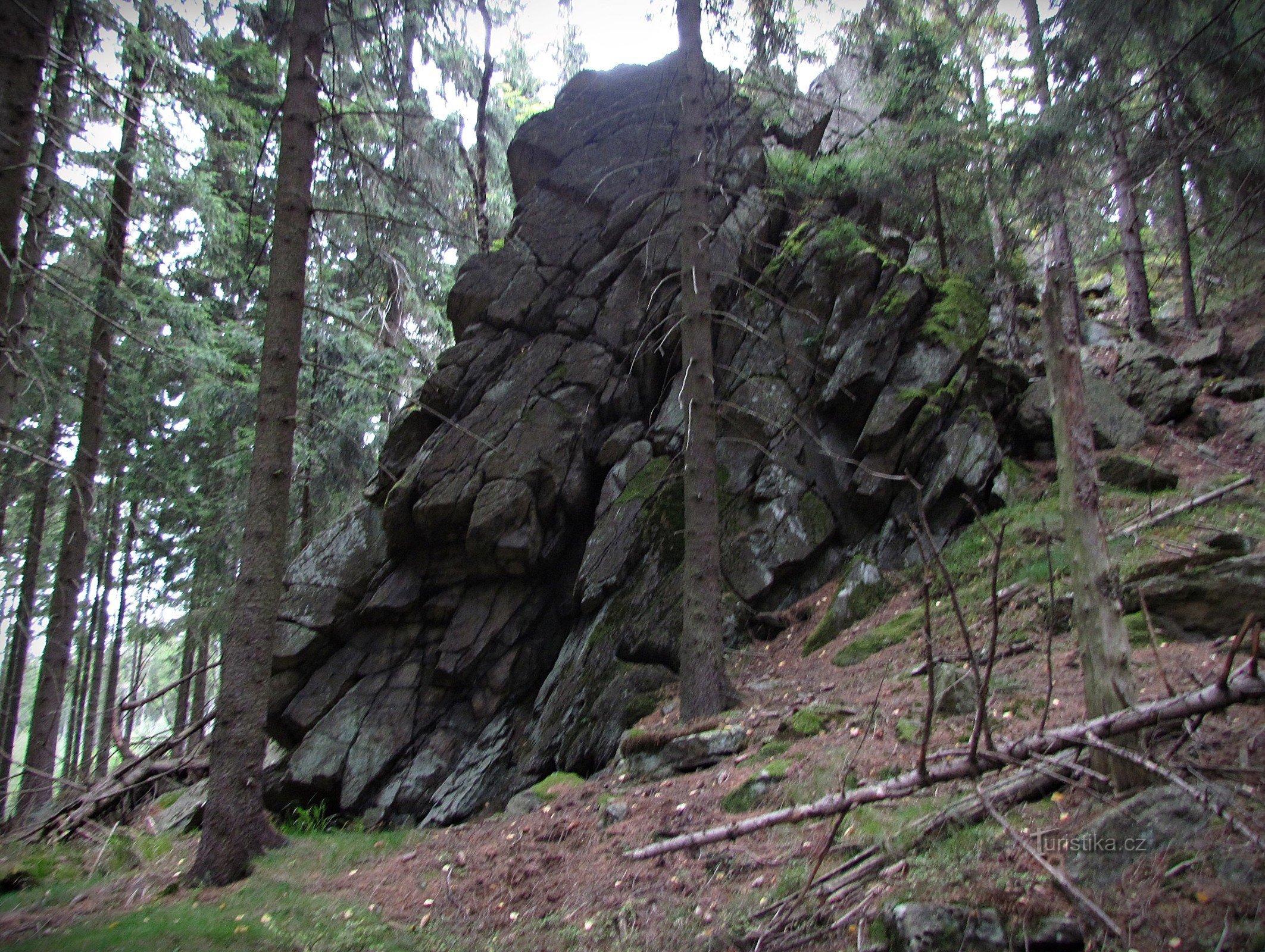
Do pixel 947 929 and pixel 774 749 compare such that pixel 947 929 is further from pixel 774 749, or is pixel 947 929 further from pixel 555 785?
pixel 555 785

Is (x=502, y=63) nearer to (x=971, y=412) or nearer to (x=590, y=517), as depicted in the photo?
(x=590, y=517)

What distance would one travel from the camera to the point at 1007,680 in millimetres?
6480

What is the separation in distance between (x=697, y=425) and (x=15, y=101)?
22.5 feet

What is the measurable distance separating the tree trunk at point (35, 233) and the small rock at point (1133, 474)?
12424mm

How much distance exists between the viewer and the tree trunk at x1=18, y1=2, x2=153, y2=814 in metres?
10.7

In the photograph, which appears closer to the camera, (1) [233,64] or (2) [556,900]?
(2) [556,900]

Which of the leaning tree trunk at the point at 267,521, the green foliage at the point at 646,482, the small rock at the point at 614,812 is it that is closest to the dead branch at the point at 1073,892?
the small rock at the point at 614,812

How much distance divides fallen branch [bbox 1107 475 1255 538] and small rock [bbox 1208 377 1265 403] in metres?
3.66

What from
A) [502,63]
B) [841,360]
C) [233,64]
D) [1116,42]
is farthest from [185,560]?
[1116,42]

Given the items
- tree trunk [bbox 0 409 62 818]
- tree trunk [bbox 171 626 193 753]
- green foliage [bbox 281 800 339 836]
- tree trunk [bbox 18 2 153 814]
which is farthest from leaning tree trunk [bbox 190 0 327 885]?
tree trunk [bbox 171 626 193 753]

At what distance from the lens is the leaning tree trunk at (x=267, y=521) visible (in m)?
6.08

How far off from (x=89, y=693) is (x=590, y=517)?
1841 cm

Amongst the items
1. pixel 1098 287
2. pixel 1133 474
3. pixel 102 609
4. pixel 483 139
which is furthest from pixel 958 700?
pixel 102 609

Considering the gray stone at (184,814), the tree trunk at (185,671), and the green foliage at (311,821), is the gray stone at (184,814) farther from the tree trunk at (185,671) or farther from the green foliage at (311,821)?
the tree trunk at (185,671)
